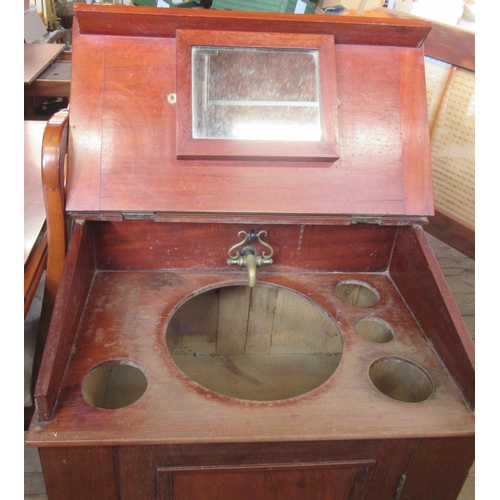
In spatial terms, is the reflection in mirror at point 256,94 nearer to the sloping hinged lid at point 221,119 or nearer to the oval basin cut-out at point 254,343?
the sloping hinged lid at point 221,119

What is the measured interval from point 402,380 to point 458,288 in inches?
57.5

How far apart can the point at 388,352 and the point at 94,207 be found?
78 cm

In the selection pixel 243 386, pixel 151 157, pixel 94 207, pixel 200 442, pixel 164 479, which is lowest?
pixel 243 386

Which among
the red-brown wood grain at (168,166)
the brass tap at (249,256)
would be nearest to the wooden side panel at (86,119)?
the red-brown wood grain at (168,166)

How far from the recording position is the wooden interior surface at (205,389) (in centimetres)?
96

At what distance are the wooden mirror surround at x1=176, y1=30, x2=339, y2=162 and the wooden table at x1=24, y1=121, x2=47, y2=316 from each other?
45cm

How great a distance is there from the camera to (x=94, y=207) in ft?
4.00

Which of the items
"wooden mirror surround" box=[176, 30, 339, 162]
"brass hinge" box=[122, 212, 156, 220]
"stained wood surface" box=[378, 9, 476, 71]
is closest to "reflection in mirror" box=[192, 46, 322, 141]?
"wooden mirror surround" box=[176, 30, 339, 162]

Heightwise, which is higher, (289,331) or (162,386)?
(162,386)

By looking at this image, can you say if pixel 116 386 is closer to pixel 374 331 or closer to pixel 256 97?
pixel 374 331

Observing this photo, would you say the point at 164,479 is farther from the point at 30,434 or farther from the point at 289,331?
the point at 289,331

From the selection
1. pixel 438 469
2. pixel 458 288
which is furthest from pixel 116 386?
Result: pixel 458 288

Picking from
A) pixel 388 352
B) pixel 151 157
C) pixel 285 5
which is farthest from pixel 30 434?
pixel 285 5

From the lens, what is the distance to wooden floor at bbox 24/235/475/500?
63.9 inches
